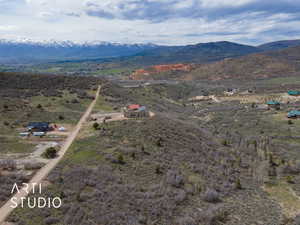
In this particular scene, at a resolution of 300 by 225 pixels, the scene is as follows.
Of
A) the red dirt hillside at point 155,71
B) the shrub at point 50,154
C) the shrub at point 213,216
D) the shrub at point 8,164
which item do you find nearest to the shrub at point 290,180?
the shrub at point 213,216

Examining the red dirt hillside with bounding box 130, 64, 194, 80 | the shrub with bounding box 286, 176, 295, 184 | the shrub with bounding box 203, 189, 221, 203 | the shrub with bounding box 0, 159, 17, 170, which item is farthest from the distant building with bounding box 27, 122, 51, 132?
the red dirt hillside with bounding box 130, 64, 194, 80

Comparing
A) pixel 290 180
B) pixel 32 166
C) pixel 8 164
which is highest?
pixel 8 164

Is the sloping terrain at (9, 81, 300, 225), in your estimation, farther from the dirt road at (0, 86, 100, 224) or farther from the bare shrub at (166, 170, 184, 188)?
the dirt road at (0, 86, 100, 224)

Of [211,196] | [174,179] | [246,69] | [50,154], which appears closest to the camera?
[211,196]

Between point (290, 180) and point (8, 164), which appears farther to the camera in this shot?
point (290, 180)

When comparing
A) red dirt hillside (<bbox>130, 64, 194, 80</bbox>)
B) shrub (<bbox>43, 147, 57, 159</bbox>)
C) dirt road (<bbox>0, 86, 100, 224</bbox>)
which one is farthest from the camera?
red dirt hillside (<bbox>130, 64, 194, 80</bbox>)

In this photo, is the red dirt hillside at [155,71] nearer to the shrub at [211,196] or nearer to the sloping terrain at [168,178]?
the sloping terrain at [168,178]

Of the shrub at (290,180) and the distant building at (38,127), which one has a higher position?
the distant building at (38,127)

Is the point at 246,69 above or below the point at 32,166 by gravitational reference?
above

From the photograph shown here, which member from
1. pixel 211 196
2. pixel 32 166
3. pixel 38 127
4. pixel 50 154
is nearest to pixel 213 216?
pixel 211 196

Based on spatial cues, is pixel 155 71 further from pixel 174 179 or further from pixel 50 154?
pixel 174 179

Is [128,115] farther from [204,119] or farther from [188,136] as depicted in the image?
[204,119]

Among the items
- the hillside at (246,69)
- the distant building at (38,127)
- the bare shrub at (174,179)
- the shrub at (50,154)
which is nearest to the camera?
the bare shrub at (174,179)
